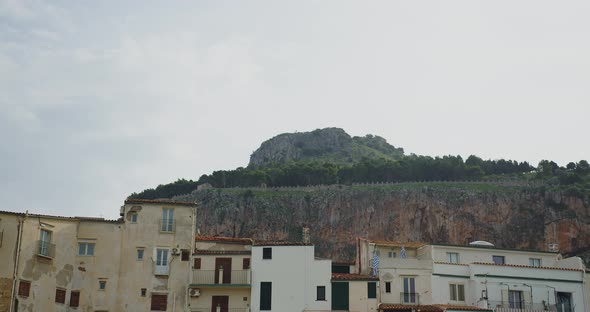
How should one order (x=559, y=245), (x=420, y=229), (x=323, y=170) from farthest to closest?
(x=323, y=170) < (x=420, y=229) < (x=559, y=245)

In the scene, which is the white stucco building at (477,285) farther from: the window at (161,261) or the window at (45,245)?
the window at (45,245)

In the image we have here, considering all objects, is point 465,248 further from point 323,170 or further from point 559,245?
point 323,170

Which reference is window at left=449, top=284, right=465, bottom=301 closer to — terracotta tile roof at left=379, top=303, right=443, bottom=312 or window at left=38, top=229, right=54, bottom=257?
terracotta tile roof at left=379, top=303, right=443, bottom=312

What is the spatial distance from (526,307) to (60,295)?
2993 centimetres

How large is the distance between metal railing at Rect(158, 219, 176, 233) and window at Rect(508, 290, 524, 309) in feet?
74.1

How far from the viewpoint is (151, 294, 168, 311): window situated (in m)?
50.9

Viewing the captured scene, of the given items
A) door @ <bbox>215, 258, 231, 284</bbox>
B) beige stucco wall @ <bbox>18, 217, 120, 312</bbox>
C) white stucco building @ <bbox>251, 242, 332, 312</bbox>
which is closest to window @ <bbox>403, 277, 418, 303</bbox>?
white stucco building @ <bbox>251, 242, 332, 312</bbox>

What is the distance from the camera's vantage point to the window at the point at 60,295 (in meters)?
49.4

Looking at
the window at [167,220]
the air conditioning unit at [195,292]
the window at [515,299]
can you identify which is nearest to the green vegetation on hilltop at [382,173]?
the window at [515,299]

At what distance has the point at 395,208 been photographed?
13275 cm

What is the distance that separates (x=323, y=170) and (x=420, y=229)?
27.9m

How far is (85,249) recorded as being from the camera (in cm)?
5156

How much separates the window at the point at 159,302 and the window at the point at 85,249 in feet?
16.4

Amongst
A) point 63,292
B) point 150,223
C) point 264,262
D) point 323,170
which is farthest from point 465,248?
point 323,170
